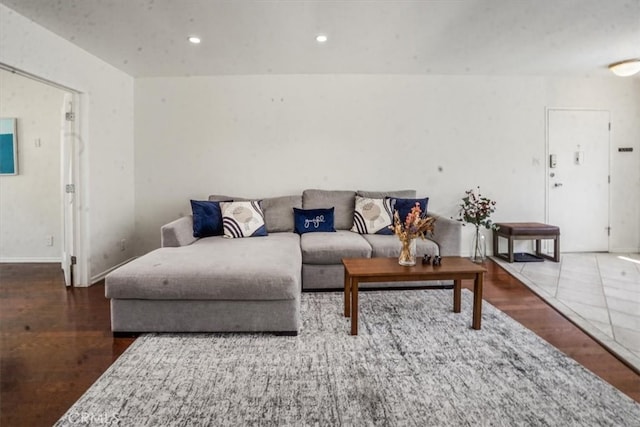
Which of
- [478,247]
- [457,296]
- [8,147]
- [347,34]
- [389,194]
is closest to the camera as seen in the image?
[457,296]

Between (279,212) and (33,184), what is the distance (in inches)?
128

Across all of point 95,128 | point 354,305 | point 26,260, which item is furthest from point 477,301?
point 26,260

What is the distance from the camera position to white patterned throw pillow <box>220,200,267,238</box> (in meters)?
3.32

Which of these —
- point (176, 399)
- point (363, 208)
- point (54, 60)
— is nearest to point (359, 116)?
point (363, 208)

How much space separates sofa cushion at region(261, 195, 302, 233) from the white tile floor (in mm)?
2482

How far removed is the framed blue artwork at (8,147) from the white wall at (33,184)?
0.05m

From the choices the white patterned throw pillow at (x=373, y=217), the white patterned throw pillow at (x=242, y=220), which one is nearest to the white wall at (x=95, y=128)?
the white patterned throw pillow at (x=242, y=220)

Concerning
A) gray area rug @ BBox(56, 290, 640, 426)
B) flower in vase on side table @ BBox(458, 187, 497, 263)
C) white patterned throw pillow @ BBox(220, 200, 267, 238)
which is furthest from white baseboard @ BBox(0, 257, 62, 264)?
flower in vase on side table @ BBox(458, 187, 497, 263)

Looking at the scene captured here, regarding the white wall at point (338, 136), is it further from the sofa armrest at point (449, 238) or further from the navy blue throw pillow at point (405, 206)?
the sofa armrest at point (449, 238)

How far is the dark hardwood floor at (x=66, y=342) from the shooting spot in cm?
158

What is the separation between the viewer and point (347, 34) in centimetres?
292

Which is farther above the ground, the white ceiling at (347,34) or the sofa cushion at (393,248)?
the white ceiling at (347,34)

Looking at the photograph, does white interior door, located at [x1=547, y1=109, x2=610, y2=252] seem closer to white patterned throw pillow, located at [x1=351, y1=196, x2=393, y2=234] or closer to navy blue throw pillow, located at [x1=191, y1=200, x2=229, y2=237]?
white patterned throw pillow, located at [x1=351, y1=196, x2=393, y2=234]

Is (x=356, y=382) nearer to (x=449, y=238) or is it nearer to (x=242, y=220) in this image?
(x=449, y=238)
